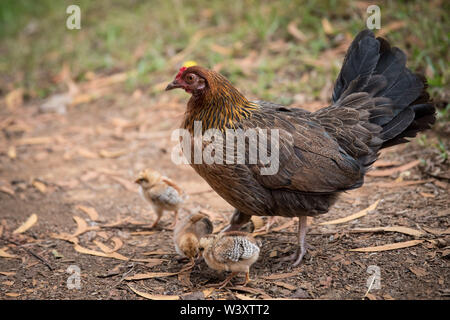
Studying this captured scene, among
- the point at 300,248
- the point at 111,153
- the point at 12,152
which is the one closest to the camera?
the point at 300,248

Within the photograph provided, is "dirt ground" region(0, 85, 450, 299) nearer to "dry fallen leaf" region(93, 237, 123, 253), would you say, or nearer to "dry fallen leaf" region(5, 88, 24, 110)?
"dry fallen leaf" region(93, 237, 123, 253)

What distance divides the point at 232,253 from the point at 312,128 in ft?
4.64

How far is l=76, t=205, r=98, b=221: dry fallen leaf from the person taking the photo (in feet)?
17.2

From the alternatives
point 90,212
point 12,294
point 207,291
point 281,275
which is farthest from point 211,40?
point 12,294

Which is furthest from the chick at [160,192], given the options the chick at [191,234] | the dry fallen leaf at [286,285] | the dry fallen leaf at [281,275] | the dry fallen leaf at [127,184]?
the dry fallen leaf at [286,285]

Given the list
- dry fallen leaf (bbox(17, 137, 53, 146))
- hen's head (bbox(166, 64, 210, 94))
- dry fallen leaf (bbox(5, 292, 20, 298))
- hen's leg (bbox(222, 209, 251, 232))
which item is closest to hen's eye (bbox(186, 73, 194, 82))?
hen's head (bbox(166, 64, 210, 94))

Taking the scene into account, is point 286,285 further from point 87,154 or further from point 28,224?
point 87,154

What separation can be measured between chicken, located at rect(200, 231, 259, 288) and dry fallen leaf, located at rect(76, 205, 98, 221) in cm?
185

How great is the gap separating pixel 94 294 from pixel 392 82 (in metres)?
3.42

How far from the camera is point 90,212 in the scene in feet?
17.5

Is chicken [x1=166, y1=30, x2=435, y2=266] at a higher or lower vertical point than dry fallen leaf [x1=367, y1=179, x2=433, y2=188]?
higher

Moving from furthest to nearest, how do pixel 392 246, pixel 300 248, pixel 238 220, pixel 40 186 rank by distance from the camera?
pixel 40 186, pixel 238 220, pixel 300 248, pixel 392 246

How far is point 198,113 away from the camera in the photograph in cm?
425
